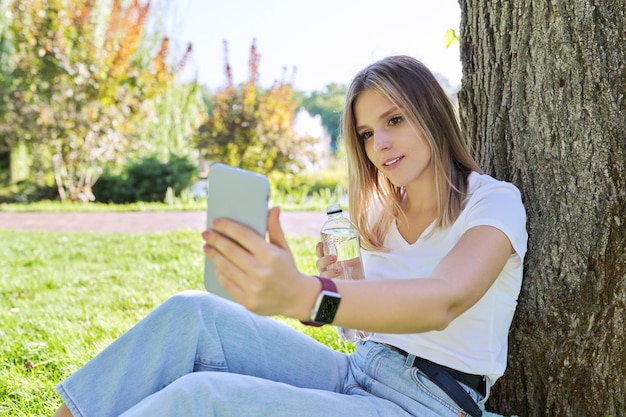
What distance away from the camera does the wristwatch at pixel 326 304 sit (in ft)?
4.51

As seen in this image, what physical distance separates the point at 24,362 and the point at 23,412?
1.82 feet

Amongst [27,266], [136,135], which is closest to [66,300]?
[27,266]

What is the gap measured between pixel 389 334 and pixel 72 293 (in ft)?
10.6

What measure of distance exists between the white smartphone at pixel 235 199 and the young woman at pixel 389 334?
282 millimetres

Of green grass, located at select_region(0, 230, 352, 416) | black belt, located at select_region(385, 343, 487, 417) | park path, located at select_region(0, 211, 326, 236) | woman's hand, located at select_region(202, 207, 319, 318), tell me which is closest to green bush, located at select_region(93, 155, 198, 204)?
park path, located at select_region(0, 211, 326, 236)

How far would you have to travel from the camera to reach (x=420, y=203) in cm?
231

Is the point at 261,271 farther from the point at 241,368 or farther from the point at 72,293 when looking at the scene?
the point at 72,293

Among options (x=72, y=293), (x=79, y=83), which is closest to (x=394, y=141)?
(x=72, y=293)

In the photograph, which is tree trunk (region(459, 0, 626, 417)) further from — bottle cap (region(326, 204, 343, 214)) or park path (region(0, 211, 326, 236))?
park path (region(0, 211, 326, 236))

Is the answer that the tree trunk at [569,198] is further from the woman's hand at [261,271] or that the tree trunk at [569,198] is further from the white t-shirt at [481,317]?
the woman's hand at [261,271]

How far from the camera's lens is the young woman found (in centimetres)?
171

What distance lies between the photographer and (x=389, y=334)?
6.77 ft

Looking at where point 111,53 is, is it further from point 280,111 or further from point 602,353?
point 602,353

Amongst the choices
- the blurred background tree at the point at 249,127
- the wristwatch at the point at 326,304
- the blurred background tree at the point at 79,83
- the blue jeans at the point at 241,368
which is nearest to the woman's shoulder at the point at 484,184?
the blue jeans at the point at 241,368
